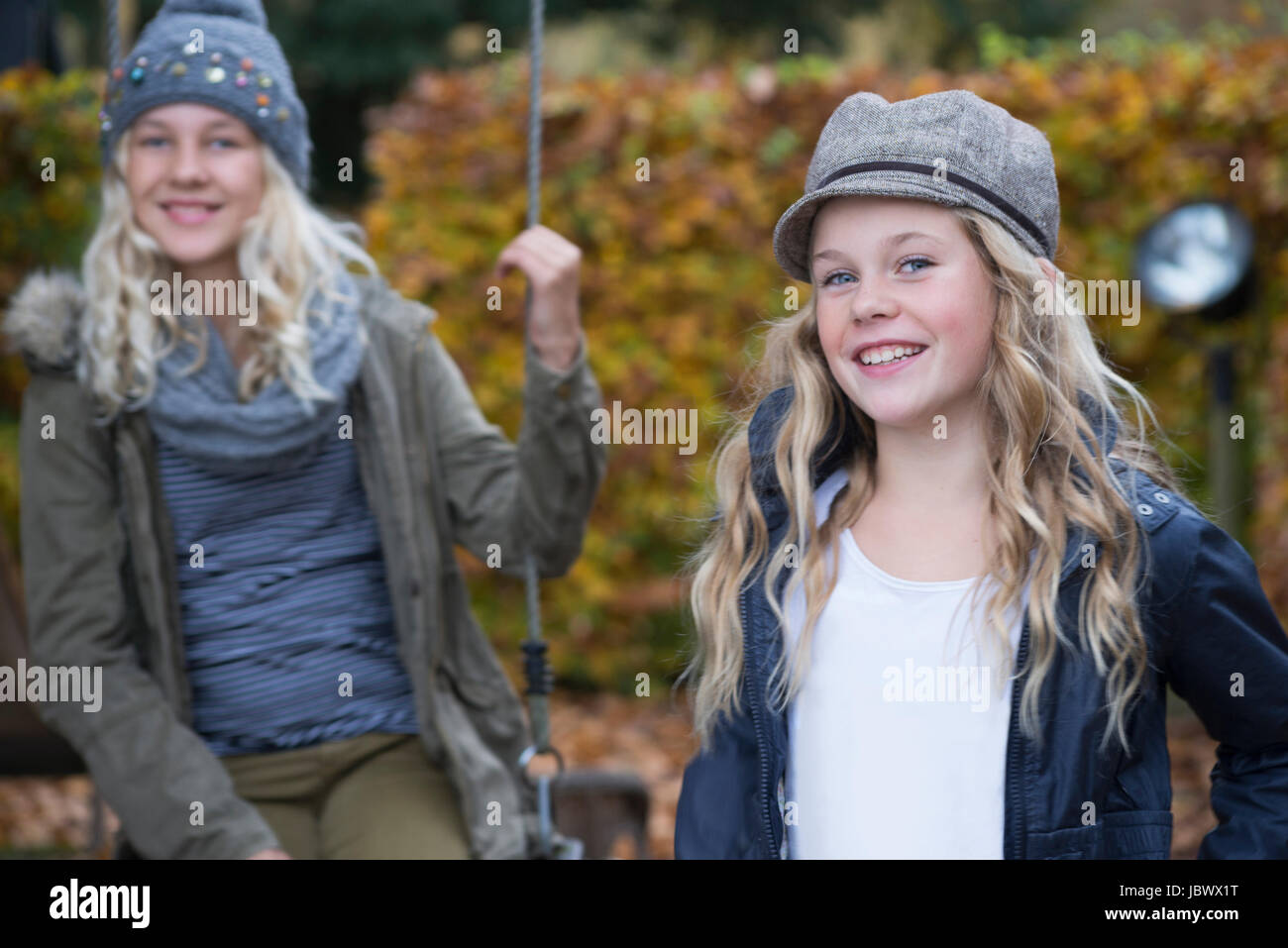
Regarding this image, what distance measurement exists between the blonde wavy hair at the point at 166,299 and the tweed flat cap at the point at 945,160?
102 centimetres

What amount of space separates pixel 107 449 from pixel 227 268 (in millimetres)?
385

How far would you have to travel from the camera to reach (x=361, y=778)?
2408 mm

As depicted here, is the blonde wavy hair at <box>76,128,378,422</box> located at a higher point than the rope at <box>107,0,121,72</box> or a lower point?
lower

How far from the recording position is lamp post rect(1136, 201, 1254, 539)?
480 cm

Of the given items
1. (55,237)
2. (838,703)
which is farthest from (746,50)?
(838,703)

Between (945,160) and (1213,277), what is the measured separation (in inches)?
138

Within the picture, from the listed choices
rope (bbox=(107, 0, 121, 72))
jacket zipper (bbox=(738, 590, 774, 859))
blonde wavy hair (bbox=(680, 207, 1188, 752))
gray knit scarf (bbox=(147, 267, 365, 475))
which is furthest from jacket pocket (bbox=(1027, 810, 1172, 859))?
rope (bbox=(107, 0, 121, 72))

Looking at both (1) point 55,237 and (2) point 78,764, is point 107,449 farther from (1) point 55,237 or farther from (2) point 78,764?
(1) point 55,237

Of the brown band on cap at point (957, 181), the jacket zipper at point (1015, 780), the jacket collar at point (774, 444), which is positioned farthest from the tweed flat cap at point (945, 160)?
the jacket zipper at point (1015, 780)

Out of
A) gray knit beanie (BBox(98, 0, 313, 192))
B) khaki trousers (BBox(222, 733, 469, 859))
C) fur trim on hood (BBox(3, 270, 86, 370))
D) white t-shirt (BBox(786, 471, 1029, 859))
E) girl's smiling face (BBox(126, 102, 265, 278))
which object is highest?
gray knit beanie (BBox(98, 0, 313, 192))

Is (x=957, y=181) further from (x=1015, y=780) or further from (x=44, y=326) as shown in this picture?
(x=44, y=326)

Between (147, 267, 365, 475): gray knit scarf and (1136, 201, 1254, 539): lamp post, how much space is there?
337 cm

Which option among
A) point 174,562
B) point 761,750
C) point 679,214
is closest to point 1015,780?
point 761,750

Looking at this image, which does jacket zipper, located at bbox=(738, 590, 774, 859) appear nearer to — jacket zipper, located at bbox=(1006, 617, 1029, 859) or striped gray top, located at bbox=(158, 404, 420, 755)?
jacket zipper, located at bbox=(1006, 617, 1029, 859)
